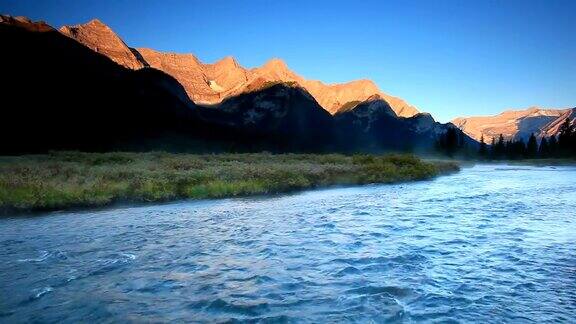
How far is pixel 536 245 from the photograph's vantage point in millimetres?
13570

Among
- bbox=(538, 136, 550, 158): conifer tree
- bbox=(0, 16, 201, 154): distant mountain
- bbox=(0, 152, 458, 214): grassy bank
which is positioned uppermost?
bbox=(0, 16, 201, 154): distant mountain

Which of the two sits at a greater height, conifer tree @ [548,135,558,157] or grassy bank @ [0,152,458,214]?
conifer tree @ [548,135,558,157]

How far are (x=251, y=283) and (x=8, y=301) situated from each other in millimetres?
5071

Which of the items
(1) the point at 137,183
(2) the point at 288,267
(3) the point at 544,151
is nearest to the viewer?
(2) the point at 288,267

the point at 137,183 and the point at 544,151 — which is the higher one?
the point at 544,151

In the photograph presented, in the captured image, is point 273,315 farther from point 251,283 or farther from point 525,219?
point 525,219

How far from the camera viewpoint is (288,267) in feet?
36.3

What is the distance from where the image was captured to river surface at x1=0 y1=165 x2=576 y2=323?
793 cm

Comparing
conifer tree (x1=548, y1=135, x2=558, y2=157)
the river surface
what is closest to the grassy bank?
the river surface

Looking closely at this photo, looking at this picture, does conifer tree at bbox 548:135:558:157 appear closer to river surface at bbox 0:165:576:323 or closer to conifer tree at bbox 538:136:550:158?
conifer tree at bbox 538:136:550:158

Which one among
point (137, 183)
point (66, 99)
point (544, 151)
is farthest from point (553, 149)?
point (66, 99)

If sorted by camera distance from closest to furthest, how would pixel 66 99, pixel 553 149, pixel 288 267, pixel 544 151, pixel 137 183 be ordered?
1. pixel 288 267
2. pixel 137 183
3. pixel 66 99
4. pixel 553 149
5. pixel 544 151

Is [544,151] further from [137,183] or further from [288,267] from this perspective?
[288,267]

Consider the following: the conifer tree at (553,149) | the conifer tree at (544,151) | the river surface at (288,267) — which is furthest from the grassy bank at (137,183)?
the conifer tree at (544,151)
